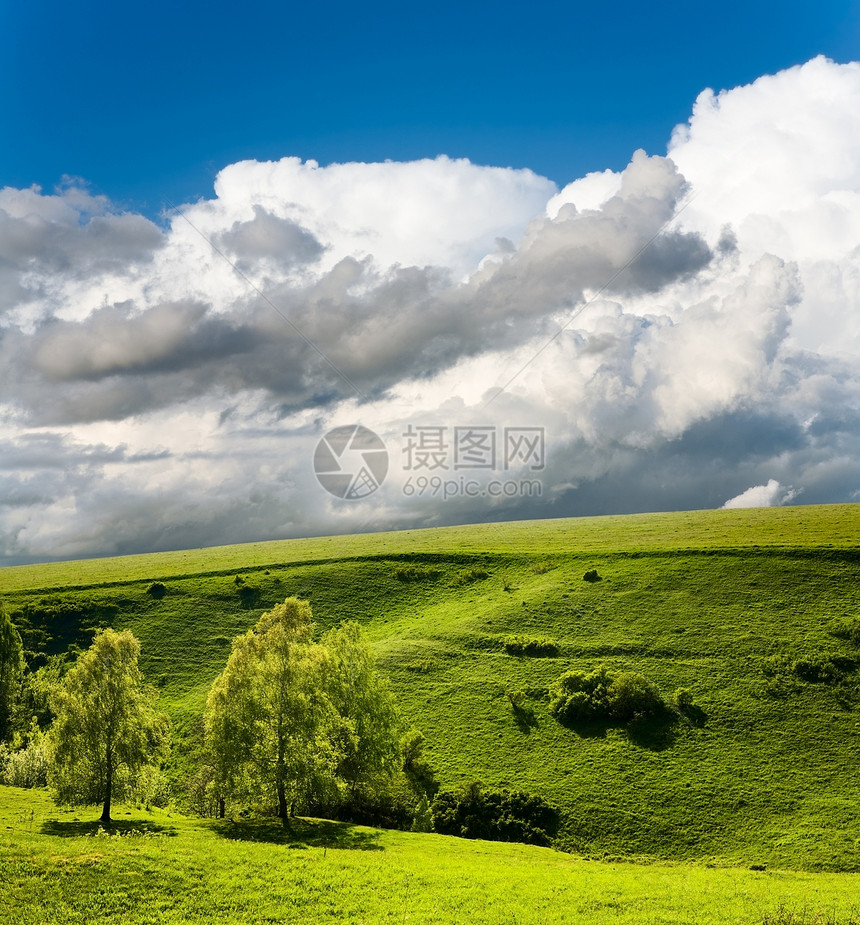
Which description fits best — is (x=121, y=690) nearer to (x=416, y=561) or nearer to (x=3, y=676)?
(x=3, y=676)

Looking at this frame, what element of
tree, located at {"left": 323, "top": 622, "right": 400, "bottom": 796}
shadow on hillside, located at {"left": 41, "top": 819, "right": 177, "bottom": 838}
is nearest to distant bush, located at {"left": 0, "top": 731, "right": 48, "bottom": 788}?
shadow on hillside, located at {"left": 41, "top": 819, "right": 177, "bottom": 838}

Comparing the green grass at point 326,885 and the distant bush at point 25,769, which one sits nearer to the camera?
the green grass at point 326,885

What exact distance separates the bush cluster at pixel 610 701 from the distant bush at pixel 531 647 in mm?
8709

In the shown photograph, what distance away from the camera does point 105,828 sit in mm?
33781

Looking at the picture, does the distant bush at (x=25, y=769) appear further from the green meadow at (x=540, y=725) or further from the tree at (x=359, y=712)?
the tree at (x=359, y=712)

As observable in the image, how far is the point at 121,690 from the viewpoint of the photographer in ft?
125

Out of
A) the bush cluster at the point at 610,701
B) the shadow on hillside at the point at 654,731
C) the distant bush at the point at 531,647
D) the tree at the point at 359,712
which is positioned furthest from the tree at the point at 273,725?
the distant bush at the point at 531,647

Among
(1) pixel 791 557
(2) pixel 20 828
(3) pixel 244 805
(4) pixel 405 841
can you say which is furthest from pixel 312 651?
(1) pixel 791 557

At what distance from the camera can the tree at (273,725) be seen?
40188mm

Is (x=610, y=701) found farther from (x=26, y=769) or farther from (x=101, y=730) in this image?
(x=26, y=769)

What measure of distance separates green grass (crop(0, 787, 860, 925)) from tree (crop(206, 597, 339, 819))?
361cm

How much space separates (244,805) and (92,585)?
7753cm

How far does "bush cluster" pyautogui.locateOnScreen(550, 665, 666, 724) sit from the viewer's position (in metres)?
60.6

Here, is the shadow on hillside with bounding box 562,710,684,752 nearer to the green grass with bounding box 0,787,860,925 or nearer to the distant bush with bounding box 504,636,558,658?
the distant bush with bounding box 504,636,558,658
